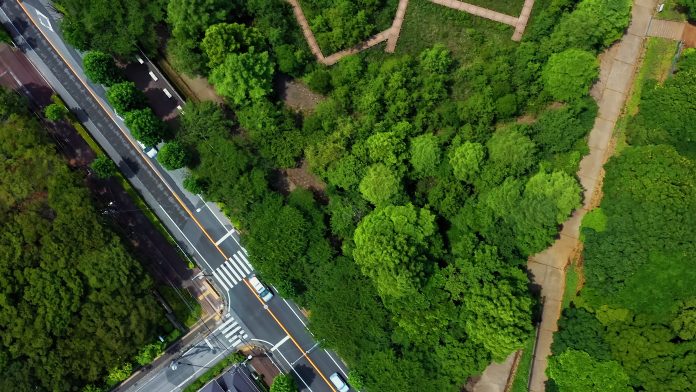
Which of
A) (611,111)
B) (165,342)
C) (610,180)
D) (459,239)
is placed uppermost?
(611,111)

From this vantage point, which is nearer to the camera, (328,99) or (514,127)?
(514,127)

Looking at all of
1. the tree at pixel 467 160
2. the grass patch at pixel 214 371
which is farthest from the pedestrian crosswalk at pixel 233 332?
the tree at pixel 467 160

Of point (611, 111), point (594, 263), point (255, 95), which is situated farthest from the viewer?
point (611, 111)

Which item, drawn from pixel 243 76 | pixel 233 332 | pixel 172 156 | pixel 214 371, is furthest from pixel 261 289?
pixel 243 76

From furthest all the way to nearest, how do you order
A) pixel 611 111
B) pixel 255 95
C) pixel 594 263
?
pixel 611 111, pixel 255 95, pixel 594 263

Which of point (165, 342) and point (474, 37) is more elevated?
point (474, 37)

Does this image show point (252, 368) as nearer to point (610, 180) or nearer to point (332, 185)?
point (332, 185)

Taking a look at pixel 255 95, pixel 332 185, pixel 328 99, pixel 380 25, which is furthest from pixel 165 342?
pixel 380 25
